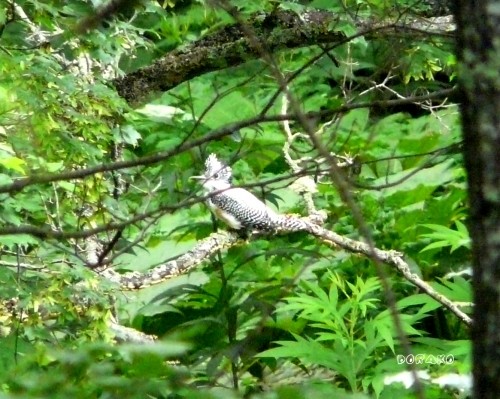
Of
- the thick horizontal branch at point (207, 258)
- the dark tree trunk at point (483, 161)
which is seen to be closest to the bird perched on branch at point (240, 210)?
the thick horizontal branch at point (207, 258)

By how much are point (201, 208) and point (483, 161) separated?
3.53m

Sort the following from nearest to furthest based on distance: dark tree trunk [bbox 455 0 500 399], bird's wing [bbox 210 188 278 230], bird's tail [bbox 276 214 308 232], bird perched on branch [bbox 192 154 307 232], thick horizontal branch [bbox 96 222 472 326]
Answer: dark tree trunk [bbox 455 0 500 399], thick horizontal branch [bbox 96 222 472 326], bird's tail [bbox 276 214 308 232], bird perched on branch [bbox 192 154 307 232], bird's wing [bbox 210 188 278 230]

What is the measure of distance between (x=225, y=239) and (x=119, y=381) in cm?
244

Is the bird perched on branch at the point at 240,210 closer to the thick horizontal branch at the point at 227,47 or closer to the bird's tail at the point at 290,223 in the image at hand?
the bird's tail at the point at 290,223

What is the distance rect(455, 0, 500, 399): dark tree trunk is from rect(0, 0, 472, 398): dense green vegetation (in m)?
0.11

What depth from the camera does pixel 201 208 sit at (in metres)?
4.22

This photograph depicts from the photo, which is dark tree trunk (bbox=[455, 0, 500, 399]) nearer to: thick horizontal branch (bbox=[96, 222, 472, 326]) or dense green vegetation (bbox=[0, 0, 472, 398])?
dense green vegetation (bbox=[0, 0, 472, 398])

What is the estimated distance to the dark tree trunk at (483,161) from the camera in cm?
71

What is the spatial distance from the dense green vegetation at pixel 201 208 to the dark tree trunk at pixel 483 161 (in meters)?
0.11

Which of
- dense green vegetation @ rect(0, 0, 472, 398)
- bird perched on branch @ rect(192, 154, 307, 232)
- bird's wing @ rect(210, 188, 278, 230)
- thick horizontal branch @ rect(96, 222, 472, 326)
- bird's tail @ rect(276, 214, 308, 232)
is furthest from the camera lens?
bird's wing @ rect(210, 188, 278, 230)

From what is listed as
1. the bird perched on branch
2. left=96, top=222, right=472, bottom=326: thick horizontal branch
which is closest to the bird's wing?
the bird perched on branch

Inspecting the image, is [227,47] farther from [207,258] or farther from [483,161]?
[483,161]

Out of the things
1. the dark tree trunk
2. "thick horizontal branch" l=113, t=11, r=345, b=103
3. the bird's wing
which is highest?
the dark tree trunk

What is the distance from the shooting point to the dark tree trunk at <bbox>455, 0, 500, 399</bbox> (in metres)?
0.71
